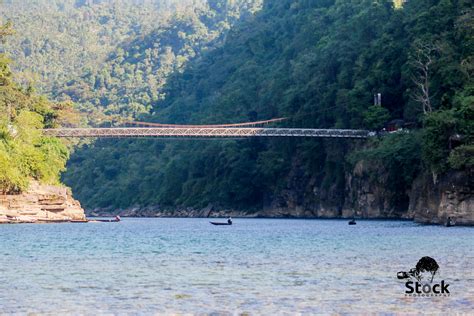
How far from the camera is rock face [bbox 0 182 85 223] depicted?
77.2 m

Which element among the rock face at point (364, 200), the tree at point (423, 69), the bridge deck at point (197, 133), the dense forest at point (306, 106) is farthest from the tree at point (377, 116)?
the tree at point (423, 69)

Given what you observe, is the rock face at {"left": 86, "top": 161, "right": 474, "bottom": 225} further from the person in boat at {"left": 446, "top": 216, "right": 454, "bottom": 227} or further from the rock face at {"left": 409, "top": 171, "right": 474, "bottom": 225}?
the person in boat at {"left": 446, "top": 216, "right": 454, "bottom": 227}

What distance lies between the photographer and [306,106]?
110 meters

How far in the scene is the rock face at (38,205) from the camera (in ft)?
253

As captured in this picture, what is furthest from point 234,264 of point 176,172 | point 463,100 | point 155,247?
point 176,172

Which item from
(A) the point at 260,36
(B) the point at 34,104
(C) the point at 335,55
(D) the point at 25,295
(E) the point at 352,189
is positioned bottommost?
(D) the point at 25,295

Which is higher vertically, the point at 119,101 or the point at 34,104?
the point at 119,101

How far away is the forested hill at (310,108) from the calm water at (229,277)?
27447 mm

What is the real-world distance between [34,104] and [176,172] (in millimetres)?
39066

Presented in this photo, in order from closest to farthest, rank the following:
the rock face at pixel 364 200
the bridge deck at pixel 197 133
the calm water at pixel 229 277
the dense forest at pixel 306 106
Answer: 1. the calm water at pixel 229 277
2. the rock face at pixel 364 200
3. the dense forest at pixel 306 106
4. the bridge deck at pixel 197 133

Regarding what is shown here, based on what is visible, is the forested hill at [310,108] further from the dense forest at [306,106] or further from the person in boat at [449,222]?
the person in boat at [449,222]

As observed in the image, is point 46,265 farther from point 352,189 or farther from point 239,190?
point 239,190

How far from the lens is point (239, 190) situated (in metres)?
119

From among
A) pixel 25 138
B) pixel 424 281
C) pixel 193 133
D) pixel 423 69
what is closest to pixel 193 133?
pixel 193 133
